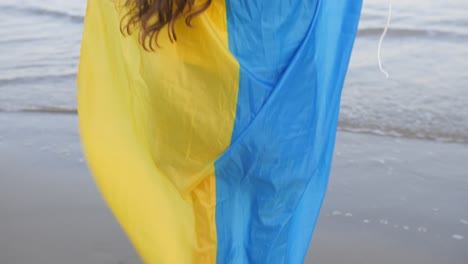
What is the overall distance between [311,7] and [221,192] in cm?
55

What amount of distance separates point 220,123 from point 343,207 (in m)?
1.64

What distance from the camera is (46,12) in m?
8.80

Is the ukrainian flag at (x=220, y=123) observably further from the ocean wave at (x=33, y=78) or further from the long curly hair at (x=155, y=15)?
the ocean wave at (x=33, y=78)

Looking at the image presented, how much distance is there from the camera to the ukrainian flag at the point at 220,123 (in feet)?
5.06

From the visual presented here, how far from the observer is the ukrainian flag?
1.54 meters

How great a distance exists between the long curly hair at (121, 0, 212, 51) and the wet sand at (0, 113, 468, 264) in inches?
53.6

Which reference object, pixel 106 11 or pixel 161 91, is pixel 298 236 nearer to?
pixel 161 91

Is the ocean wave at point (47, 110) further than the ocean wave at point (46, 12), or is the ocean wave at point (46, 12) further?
the ocean wave at point (46, 12)

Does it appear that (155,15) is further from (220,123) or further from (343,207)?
(343,207)

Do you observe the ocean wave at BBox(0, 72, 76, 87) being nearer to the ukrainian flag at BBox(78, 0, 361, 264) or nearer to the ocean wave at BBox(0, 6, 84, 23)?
the ocean wave at BBox(0, 6, 84, 23)

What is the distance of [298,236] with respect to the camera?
188 cm

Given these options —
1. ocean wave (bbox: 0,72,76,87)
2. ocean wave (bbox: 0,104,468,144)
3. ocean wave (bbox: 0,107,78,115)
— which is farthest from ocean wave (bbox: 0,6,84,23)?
ocean wave (bbox: 0,104,468,144)

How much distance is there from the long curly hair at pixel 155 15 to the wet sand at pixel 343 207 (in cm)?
136

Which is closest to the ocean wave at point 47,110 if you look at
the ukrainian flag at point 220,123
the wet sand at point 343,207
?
the wet sand at point 343,207
